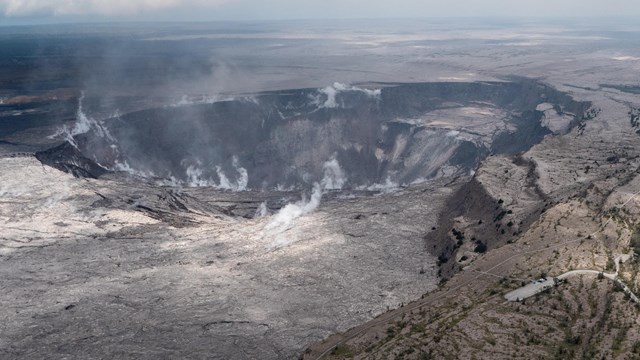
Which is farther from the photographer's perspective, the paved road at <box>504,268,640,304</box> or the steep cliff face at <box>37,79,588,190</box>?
the steep cliff face at <box>37,79,588,190</box>

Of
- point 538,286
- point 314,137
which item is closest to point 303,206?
point 314,137

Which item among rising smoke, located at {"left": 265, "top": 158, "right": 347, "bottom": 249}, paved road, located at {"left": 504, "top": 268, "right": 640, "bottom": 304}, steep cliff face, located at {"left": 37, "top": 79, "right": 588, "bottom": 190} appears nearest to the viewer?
paved road, located at {"left": 504, "top": 268, "right": 640, "bottom": 304}

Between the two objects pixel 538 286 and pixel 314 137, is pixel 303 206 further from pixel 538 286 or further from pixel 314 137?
pixel 538 286

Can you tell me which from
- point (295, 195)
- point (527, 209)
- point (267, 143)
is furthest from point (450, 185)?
point (267, 143)

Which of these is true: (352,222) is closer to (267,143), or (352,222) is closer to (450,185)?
(450,185)

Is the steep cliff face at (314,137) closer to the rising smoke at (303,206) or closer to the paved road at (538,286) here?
the rising smoke at (303,206)

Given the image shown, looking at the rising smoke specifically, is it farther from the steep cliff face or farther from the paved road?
the paved road

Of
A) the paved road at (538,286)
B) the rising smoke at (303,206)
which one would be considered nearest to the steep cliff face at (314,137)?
the rising smoke at (303,206)

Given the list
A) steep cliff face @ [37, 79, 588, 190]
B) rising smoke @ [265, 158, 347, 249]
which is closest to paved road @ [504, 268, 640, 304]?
rising smoke @ [265, 158, 347, 249]
